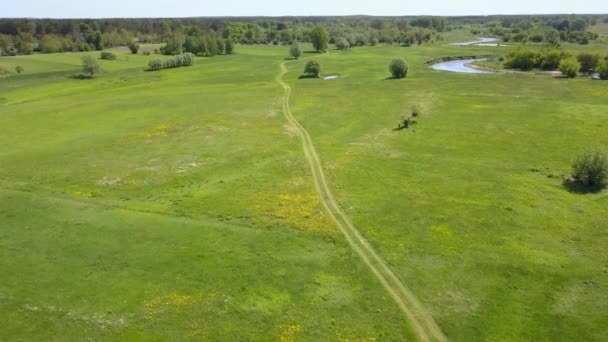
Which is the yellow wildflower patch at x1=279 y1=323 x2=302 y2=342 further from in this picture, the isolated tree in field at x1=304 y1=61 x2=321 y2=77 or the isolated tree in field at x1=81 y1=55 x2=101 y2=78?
the isolated tree in field at x1=81 y1=55 x2=101 y2=78

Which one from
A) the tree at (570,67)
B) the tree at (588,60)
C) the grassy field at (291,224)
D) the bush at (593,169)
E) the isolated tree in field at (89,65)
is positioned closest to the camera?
the grassy field at (291,224)

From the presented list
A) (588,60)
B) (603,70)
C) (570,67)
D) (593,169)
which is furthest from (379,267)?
(588,60)

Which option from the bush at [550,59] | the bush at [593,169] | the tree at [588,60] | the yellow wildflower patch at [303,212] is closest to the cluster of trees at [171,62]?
the bush at [550,59]

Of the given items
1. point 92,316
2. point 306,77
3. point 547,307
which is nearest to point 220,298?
point 92,316

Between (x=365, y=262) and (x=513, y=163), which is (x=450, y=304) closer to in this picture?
(x=365, y=262)

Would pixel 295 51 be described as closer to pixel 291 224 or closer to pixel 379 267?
pixel 291 224

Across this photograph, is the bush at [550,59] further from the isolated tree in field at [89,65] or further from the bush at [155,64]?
the isolated tree in field at [89,65]
